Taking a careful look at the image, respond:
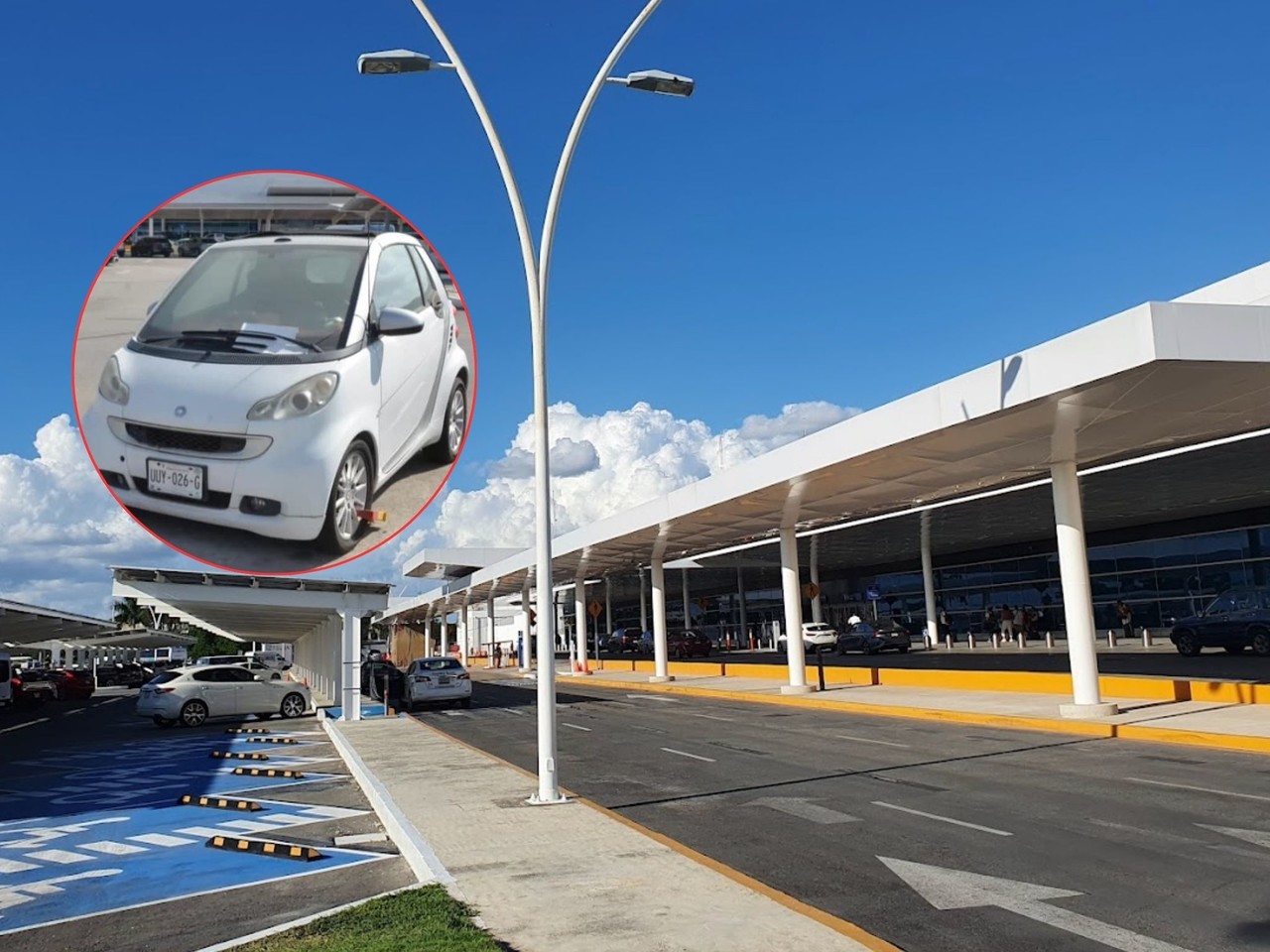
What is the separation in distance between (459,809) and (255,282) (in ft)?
21.5

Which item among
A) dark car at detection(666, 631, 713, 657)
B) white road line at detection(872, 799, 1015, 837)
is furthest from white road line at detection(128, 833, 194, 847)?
dark car at detection(666, 631, 713, 657)

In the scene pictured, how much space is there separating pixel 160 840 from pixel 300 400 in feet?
15.6

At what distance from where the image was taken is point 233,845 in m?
10.5

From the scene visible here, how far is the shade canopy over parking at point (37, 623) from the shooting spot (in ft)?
120

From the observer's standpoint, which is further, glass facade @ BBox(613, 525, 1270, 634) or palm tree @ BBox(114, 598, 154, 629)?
palm tree @ BBox(114, 598, 154, 629)

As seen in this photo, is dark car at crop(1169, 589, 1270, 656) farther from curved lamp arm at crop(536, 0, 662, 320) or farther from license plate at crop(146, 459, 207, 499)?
license plate at crop(146, 459, 207, 499)

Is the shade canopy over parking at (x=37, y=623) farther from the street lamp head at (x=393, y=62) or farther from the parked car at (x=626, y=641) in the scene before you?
the parked car at (x=626, y=641)

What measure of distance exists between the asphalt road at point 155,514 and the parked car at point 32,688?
37.5 meters

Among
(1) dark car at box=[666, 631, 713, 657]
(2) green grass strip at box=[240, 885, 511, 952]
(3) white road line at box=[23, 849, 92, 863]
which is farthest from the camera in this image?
(1) dark car at box=[666, 631, 713, 657]

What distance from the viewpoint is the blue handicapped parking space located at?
880cm

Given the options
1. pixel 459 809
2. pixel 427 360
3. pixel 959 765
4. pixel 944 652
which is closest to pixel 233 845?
pixel 459 809

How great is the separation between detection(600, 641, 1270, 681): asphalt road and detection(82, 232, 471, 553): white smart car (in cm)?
2072

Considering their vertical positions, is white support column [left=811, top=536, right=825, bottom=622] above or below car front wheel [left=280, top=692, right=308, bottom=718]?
above

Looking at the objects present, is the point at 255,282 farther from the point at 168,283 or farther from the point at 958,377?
the point at 958,377
